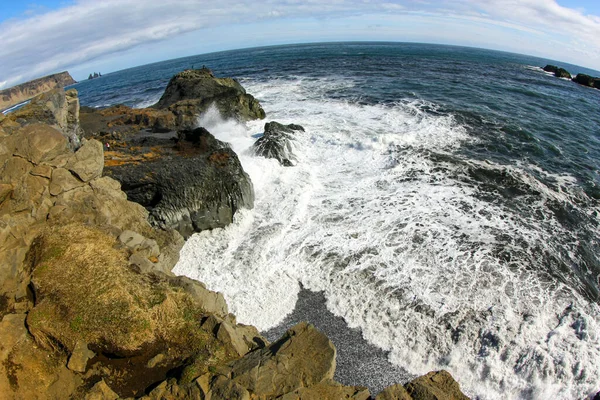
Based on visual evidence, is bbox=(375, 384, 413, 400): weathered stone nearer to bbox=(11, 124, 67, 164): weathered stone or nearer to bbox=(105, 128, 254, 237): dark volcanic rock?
bbox=(105, 128, 254, 237): dark volcanic rock

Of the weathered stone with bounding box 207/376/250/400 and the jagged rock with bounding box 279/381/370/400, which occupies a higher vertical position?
the weathered stone with bounding box 207/376/250/400

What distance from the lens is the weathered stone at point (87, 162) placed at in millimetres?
A: 12188

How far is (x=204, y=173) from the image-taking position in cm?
1579

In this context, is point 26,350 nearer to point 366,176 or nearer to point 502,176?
point 366,176

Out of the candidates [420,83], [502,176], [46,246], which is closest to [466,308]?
[502,176]

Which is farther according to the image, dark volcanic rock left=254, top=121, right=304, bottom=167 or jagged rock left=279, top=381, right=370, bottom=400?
dark volcanic rock left=254, top=121, right=304, bottom=167

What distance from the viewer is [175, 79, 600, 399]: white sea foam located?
944 cm

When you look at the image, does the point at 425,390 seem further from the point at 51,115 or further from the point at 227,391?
the point at 51,115

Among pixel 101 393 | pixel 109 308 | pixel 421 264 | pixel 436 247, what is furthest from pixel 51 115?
pixel 436 247

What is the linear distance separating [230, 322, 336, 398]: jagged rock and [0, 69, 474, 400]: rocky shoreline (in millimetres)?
23

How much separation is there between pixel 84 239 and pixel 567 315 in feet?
53.0

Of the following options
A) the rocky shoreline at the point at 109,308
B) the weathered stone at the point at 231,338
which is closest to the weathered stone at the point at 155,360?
the rocky shoreline at the point at 109,308

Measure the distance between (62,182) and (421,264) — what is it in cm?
1457

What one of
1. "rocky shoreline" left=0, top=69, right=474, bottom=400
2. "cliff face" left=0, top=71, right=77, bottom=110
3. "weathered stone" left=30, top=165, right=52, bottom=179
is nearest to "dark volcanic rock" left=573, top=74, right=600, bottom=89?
"rocky shoreline" left=0, top=69, right=474, bottom=400
